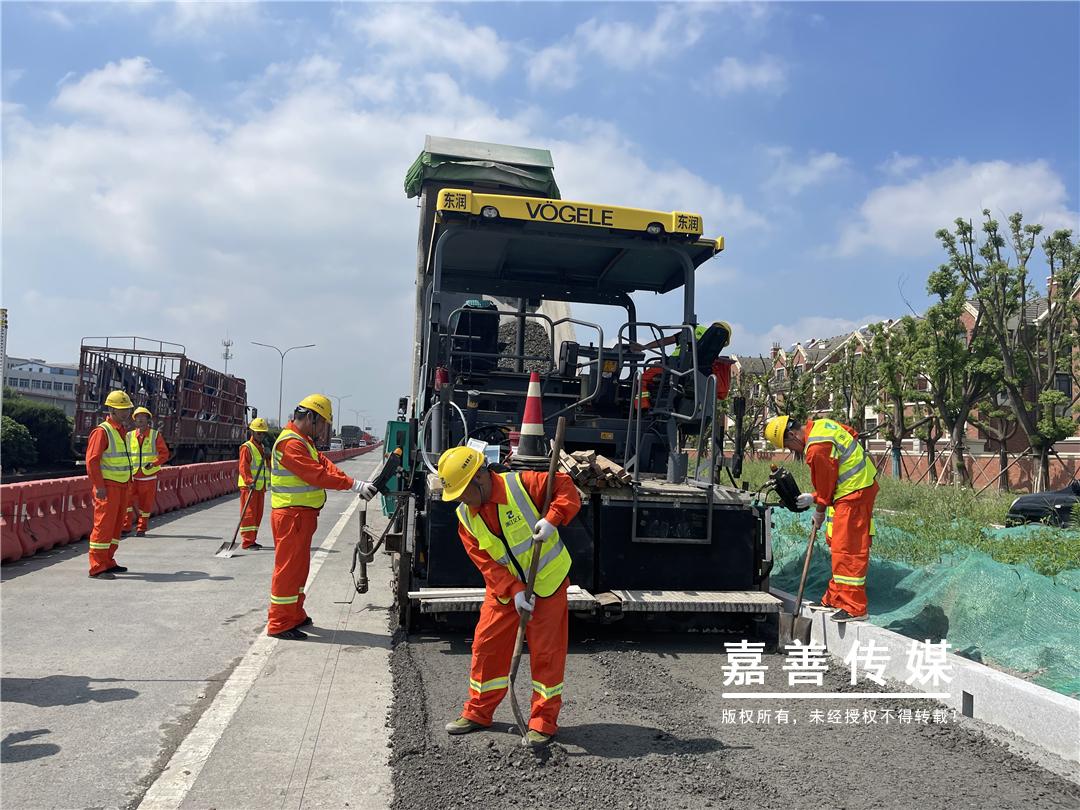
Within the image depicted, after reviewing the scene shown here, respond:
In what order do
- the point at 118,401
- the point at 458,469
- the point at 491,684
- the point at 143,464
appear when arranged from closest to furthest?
1. the point at 458,469
2. the point at 491,684
3. the point at 118,401
4. the point at 143,464

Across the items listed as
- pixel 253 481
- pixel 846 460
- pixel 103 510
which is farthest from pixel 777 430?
pixel 253 481

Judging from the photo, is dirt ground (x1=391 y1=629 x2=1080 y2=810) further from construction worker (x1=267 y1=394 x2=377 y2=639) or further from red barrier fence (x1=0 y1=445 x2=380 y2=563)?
red barrier fence (x1=0 y1=445 x2=380 y2=563)

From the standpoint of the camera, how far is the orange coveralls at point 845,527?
5.73 m

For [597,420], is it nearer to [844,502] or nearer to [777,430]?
[777,430]

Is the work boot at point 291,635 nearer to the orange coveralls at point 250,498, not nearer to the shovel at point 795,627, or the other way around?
the shovel at point 795,627

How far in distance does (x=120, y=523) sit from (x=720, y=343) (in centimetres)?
620

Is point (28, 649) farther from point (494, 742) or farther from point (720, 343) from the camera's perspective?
point (720, 343)

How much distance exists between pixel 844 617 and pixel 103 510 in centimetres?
681

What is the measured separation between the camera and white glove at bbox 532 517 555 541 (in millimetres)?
3955

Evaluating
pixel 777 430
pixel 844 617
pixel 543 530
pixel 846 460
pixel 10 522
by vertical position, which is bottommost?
pixel 844 617

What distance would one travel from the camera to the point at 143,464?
1069 cm

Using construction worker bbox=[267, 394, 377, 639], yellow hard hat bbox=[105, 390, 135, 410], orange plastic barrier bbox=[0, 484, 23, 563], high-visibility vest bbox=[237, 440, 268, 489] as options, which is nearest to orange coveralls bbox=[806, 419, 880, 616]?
construction worker bbox=[267, 394, 377, 639]

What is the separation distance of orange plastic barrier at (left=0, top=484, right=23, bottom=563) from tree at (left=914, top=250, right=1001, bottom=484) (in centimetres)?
2159

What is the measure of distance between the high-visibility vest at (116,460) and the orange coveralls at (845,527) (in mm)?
6766
